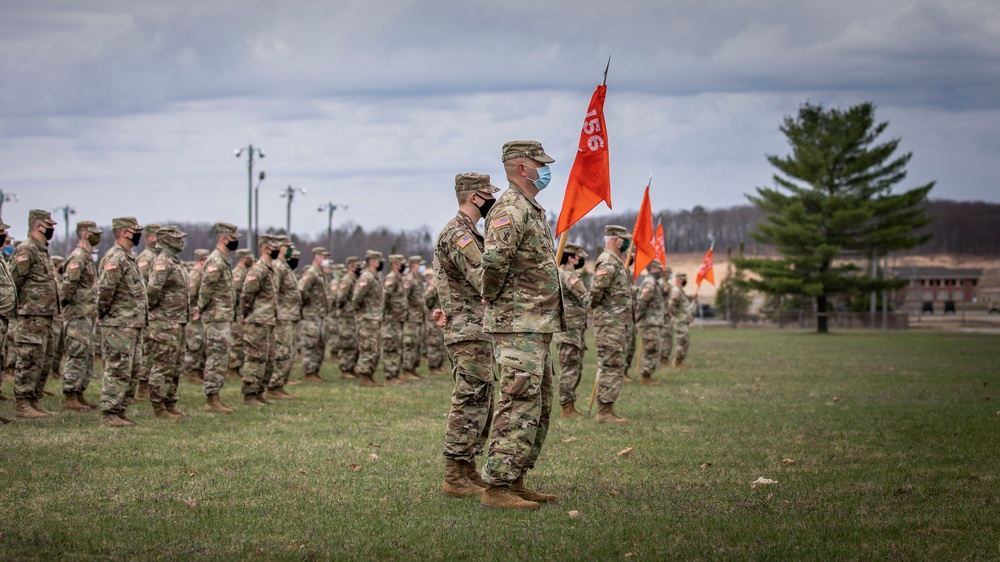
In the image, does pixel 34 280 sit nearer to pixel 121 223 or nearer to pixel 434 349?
pixel 121 223

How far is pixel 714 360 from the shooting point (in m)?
28.0

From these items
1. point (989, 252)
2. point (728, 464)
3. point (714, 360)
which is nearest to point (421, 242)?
point (714, 360)

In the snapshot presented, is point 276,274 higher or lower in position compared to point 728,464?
higher

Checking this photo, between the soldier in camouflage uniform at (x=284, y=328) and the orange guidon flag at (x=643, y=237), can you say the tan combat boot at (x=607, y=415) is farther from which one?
the soldier in camouflage uniform at (x=284, y=328)

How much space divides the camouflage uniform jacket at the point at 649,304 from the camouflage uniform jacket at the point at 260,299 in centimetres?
798

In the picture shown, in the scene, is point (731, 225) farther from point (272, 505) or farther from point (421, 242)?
point (272, 505)

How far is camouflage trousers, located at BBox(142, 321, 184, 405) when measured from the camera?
13.1 metres

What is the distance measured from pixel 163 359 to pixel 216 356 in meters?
1.21

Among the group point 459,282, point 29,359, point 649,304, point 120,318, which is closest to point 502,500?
point 459,282

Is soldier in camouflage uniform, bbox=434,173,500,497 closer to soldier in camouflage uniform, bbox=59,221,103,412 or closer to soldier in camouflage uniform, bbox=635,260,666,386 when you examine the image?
soldier in camouflage uniform, bbox=59,221,103,412

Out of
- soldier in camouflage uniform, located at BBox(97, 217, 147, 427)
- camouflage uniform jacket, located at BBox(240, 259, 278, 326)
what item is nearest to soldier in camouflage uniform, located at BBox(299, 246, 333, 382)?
camouflage uniform jacket, located at BBox(240, 259, 278, 326)

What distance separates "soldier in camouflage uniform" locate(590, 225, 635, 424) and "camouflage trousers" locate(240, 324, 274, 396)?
493 centimetres

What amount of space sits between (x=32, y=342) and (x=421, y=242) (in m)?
88.5

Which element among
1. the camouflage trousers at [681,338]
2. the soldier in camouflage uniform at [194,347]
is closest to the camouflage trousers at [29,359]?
the soldier in camouflage uniform at [194,347]
